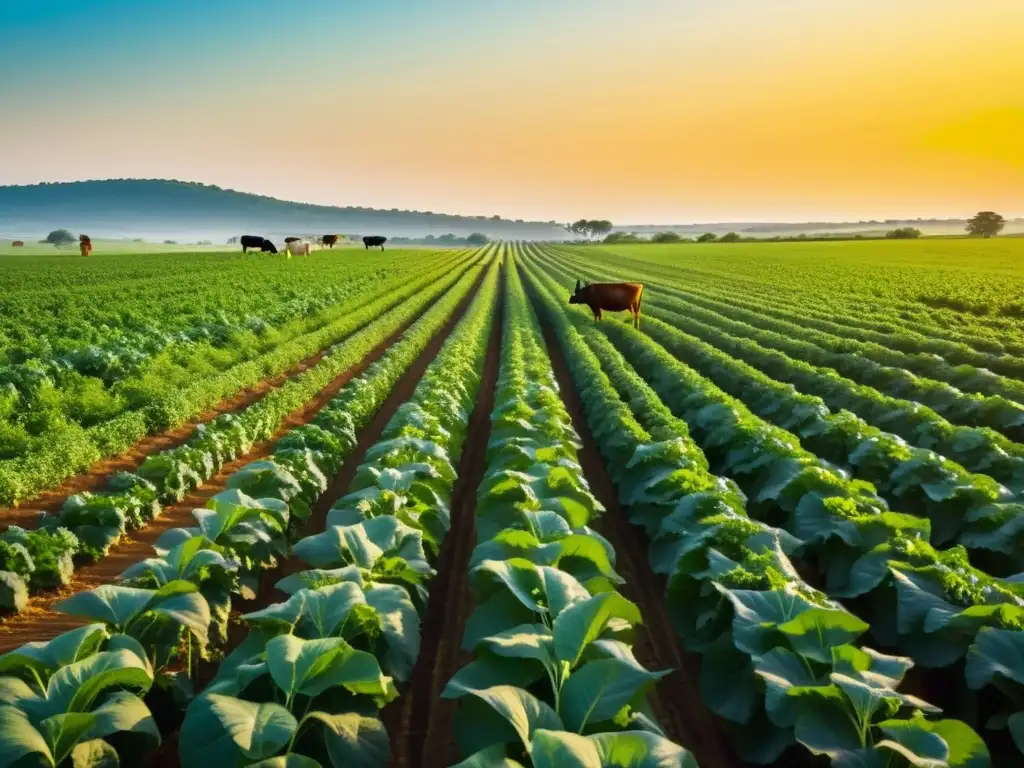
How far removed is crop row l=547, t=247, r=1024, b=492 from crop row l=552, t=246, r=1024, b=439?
1.26 ft

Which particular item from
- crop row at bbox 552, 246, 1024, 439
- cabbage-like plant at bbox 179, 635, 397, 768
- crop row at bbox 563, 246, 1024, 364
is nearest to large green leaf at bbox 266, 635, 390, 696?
cabbage-like plant at bbox 179, 635, 397, 768

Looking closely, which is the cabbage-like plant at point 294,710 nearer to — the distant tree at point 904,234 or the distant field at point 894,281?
the distant field at point 894,281

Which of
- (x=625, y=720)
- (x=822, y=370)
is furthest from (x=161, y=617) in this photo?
(x=822, y=370)

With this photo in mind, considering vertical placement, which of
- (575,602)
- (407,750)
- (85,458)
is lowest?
(407,750)

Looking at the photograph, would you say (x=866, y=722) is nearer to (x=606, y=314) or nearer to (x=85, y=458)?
(x=85, y=458)

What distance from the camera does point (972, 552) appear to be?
24.3 ft

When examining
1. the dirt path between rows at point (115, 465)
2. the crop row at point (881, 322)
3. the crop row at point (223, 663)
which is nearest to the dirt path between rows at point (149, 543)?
the dirt path between rows at point (115, 465)

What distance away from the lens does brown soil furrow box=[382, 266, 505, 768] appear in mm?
5176

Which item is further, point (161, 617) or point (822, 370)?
point (822, 370)

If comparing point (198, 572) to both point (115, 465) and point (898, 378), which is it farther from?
point (898, 378)

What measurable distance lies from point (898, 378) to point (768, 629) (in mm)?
12777

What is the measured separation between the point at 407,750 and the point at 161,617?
210cm

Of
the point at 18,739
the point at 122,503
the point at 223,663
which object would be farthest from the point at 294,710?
the point at 122,503

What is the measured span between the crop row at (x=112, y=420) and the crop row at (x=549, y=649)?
7.07m
